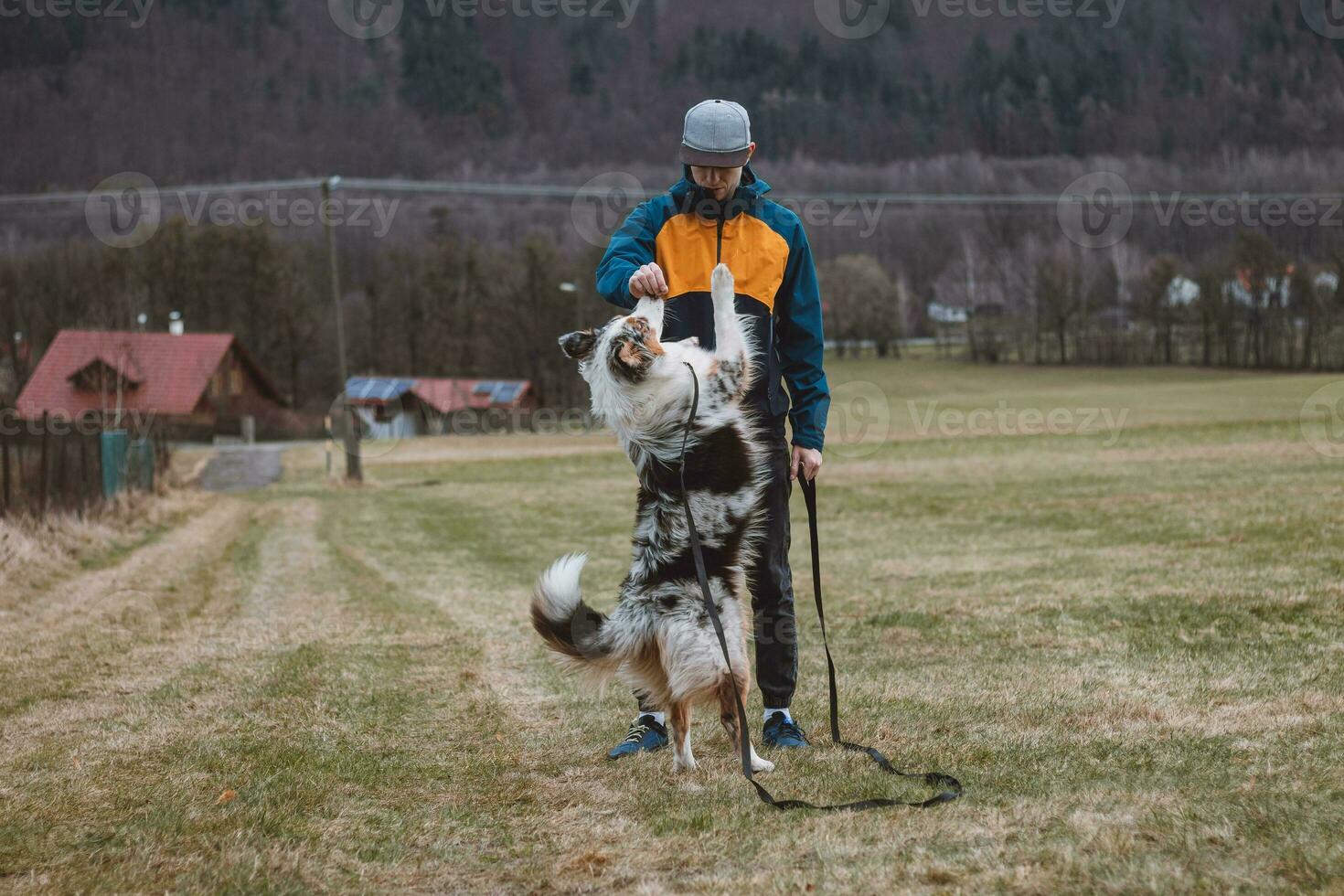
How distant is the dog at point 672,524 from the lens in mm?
4262

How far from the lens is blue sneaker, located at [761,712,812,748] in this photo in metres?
4.74

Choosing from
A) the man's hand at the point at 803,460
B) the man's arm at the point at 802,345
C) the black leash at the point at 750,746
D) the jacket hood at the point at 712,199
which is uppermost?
the jacket hood at the point at 712,199

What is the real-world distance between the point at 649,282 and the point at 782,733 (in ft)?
6.47

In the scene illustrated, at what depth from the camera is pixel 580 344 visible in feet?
14.4

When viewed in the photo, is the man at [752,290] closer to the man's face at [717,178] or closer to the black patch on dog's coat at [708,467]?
the man's face at [717,178]

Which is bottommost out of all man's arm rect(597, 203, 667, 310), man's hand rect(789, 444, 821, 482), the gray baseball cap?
man's hand rect(789, 444, 821, 482)

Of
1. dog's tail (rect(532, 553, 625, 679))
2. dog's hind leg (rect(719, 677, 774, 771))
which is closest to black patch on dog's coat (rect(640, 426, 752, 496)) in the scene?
dog's tail (rect(532, 553, 625, 679))

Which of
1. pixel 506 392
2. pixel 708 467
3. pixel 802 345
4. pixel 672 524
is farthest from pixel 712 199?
pixel 506 392

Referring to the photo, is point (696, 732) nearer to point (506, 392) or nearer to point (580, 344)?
point (580, 344)

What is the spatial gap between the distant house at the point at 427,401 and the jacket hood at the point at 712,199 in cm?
5428

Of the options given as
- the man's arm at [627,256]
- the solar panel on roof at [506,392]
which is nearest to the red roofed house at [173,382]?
the solar panel on roof at [506,392]

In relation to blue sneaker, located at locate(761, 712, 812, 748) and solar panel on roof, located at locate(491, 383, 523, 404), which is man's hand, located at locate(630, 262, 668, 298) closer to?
blue sneaker, located at locate(761, 712, 812, 748)

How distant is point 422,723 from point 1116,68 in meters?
146

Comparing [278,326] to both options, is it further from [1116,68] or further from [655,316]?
[1116,68]
